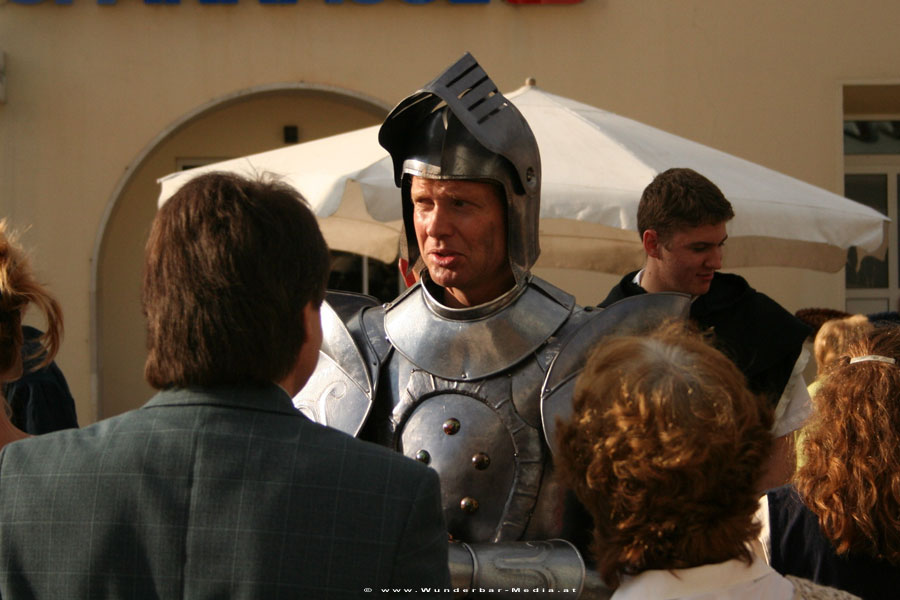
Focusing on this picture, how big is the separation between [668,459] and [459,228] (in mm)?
922

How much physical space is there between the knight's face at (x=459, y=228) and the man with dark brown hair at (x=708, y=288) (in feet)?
2.00

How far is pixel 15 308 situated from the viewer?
6.61ft

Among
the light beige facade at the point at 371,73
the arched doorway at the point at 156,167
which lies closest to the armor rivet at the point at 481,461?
the light beige facade at the point at 371,73

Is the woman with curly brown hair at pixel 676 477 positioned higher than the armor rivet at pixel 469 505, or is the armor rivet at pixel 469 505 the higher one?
the woman with curly brown hair at pixel 676 477

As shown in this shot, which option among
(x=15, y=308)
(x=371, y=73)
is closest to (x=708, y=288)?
(x=15, y=308)

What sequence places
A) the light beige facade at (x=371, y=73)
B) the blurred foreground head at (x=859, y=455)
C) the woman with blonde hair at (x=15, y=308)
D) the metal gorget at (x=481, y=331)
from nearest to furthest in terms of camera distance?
1. the blurred foreground head at (x=859, y=455)
2. the woman with blonde hair at (x=15, y=308)
3. the metal gorget at (x=481, y=331)
4. the light beige facade at (x=371, y=73)

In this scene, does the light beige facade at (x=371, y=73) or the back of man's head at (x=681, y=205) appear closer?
the back of man's head at (x=681, y=205)

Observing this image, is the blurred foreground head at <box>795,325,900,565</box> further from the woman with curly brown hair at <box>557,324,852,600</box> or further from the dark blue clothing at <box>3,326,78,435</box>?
the dark blue clothing at <box>3,326,78,435</box>

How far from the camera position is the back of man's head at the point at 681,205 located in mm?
2729

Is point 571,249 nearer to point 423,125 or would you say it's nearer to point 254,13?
point 423,125

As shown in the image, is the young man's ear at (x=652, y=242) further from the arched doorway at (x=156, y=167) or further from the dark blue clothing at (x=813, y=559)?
the arched doorway at (x=156, y=167)

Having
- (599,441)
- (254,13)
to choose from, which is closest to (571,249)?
(254,13)

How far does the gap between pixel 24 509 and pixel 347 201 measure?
2.90 meters

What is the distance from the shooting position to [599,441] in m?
1.45
